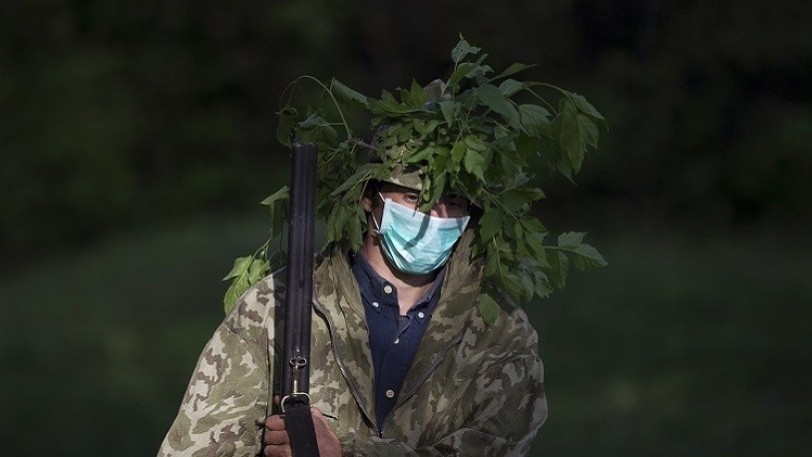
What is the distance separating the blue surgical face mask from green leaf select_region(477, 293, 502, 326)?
0.52 feet

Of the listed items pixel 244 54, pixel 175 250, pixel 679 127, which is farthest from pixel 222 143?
pixel 679 127

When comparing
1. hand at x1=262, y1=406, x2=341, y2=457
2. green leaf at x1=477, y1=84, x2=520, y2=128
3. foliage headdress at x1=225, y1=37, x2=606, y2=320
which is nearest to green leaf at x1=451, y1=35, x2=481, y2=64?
foliage headdress at x1=225, y1=37, x2=606, y2=320

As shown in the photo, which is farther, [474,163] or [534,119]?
[534,119]

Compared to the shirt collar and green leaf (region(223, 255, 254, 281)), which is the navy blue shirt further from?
green leaf (region(223, 255, 254, 281))

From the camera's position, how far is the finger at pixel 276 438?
15.9ft

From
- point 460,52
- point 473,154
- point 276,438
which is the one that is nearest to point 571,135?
point 473,154

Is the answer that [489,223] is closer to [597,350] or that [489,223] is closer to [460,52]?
[460,52]

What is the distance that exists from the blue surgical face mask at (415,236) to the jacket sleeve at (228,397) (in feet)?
1.35

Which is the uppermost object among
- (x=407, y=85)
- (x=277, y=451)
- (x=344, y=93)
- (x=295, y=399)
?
(x=344, y=93)

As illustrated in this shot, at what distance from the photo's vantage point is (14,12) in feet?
67.4

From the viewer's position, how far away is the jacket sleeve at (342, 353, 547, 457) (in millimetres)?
5047

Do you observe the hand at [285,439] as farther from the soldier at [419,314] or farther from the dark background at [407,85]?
the dark background at [407,85]

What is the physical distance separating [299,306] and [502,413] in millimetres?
637

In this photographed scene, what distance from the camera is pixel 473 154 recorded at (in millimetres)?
5027
